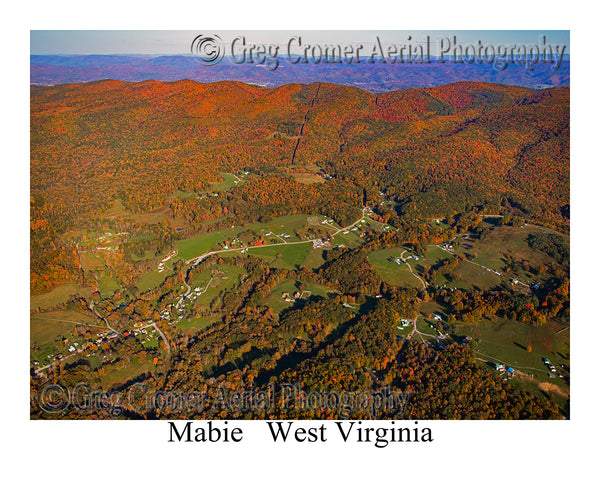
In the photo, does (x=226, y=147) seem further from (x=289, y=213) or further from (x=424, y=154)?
(x=424, y=154)

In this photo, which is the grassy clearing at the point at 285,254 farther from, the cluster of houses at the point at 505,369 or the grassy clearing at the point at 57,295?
the cluster of houses at the point at 505,369

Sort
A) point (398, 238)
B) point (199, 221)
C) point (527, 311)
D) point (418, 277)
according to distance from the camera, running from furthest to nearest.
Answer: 1. point (199, 221)
2. point (398, 238)
3. point (418, 277)
4. point (527, 311)

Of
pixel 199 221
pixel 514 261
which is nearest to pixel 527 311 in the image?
pixel 514 261

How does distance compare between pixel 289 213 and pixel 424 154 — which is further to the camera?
pixel 424 154

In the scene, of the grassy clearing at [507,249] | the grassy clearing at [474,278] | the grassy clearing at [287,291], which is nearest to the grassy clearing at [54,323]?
the grassy clearing at [287,291]

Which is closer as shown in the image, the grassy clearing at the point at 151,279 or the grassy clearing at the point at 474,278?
the grassy clearing at the point at 474,278

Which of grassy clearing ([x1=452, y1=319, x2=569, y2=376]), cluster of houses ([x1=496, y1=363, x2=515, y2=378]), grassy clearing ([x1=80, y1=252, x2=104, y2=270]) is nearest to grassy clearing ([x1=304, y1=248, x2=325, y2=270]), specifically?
grassy clearing ([x1=452, y1=319, x2=569, y2=376])

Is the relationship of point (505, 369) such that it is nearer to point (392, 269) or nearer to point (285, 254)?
point (392, 269)
